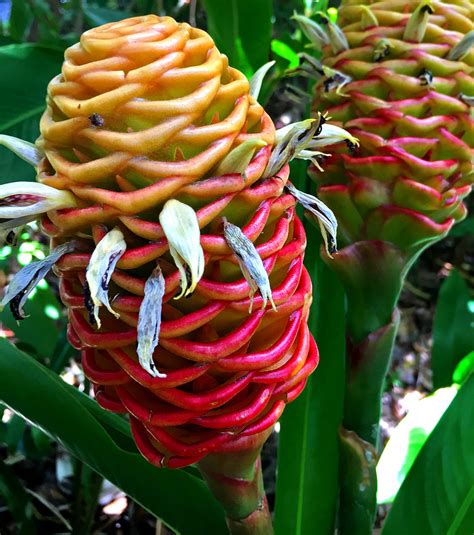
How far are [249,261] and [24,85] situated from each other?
806mm

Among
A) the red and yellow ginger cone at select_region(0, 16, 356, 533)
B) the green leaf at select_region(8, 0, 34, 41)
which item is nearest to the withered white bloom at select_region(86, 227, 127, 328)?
the red and yellow ginger cone at select_region(0, 16, 356, 533)

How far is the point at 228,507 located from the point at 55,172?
0.43 metres

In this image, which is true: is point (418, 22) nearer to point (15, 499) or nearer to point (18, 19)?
point (15, 499)

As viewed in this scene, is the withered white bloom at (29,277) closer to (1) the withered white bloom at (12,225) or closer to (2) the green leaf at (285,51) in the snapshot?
(1) the withered white bloom at (12,225)

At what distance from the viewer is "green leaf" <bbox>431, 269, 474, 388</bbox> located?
61.1 inches

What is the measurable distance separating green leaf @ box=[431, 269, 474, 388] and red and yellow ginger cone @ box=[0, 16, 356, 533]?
1.09 m

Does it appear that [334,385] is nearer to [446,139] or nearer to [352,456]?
[352,456]

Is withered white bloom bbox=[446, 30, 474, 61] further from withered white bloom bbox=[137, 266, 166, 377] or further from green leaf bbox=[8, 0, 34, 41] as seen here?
green leaf bbox=[8, 0, 34, 41]

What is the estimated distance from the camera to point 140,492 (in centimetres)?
79

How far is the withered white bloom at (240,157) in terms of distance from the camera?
490 millimetres

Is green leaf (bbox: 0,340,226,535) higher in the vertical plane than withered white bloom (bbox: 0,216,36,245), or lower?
lower

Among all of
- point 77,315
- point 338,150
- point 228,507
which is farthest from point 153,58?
point 228,507

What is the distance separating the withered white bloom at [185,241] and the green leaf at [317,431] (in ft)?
1.88

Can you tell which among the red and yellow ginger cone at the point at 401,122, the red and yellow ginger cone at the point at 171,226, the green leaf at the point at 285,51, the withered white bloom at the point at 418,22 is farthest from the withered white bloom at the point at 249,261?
the green leaf at the point at 285,51
